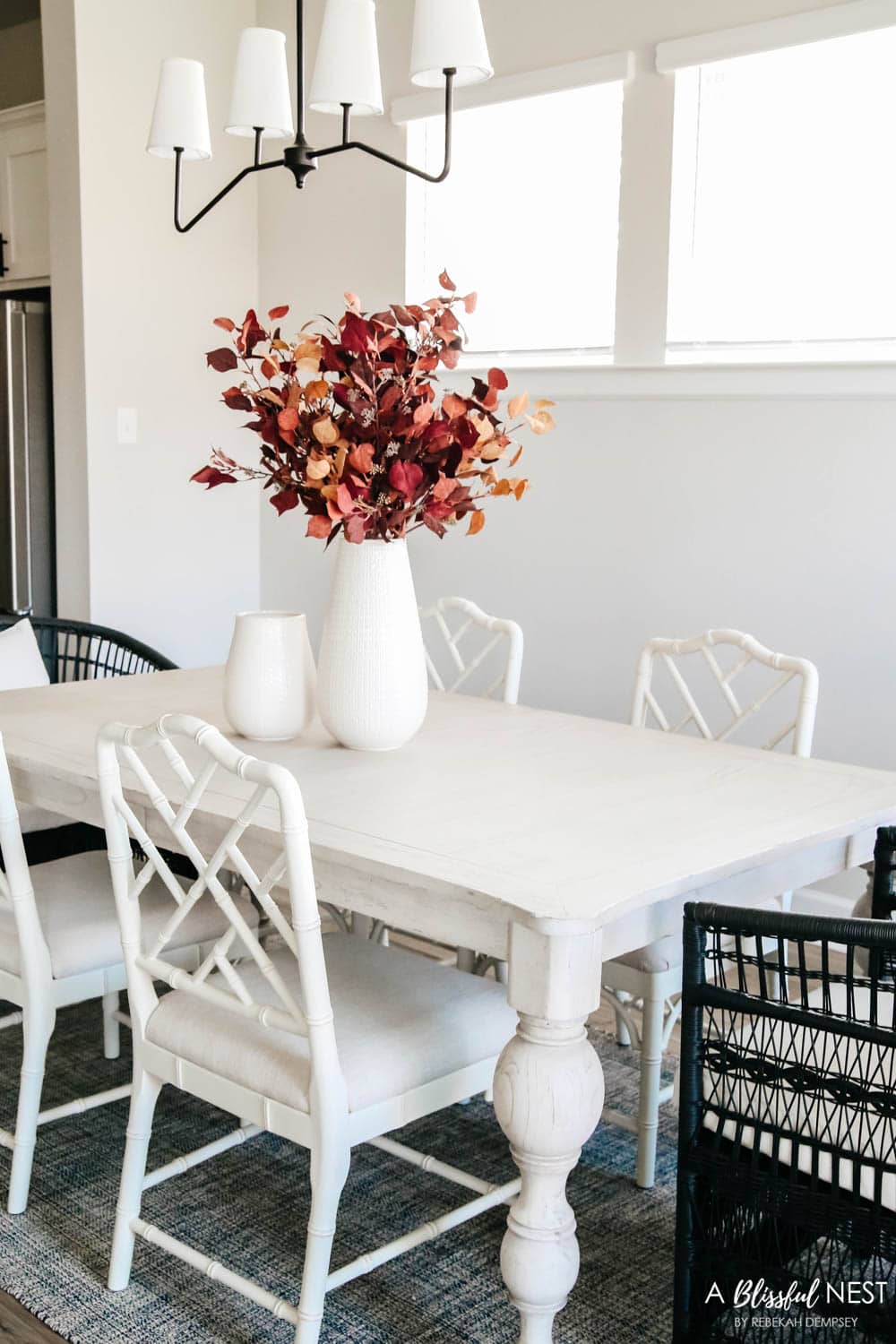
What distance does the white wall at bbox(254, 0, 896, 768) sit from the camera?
332 centimetres

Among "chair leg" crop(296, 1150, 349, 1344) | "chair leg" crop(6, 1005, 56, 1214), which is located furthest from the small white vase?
"chair leg" crop(296, 1150, 349, 1344)

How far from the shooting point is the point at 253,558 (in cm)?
486

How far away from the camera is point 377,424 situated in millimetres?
2051

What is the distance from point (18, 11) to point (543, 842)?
16.3ft

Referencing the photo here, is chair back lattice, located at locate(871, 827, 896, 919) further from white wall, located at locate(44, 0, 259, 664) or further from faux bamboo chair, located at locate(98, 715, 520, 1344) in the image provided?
white wall, located at locate(44, 0, 259, 664)

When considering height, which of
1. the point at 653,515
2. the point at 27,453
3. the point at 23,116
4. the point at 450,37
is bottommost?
the point at 653,515

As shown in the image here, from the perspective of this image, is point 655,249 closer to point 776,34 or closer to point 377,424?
point 776,34

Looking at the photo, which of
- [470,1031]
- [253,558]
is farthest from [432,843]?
[253,558]

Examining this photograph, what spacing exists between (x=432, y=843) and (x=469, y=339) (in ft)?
8.86

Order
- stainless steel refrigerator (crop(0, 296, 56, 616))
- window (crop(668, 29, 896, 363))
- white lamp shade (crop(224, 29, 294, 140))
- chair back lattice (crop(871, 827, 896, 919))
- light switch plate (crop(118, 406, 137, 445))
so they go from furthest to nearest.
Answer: stainless steel refrigerator (crop(0, 296, 56, 616))
light switch plate (crop(118, 406, 137, 445))
window (crop(668, 29, 896, 363))
white lamp shade (crop(224, 29, 294, 140))
chair back lattice (crop(871, 827, 896, 919))

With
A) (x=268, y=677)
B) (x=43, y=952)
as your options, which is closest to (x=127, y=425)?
(x=268, y=677)

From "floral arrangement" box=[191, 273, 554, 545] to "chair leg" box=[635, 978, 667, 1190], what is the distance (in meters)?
0.90

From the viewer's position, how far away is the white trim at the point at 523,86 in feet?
11.9

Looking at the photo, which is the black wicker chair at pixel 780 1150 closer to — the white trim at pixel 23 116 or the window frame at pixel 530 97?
the window frame at pixel 530 97
